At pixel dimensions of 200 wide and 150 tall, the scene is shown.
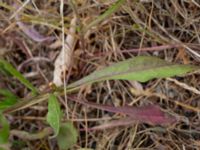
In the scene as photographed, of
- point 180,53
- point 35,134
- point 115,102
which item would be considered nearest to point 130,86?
point 115,102

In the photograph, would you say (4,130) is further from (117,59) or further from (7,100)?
(117,59)

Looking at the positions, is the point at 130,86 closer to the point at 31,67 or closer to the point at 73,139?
the point at 73,139

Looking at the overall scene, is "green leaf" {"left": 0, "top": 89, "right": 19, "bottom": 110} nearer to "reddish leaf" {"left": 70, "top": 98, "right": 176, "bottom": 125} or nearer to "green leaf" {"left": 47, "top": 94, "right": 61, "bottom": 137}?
"green leaf" {"left": 47, "top": 94, "right": 61, "bottom": 137}

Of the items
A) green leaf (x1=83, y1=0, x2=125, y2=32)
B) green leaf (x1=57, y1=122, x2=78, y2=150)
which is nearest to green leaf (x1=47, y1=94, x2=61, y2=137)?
green leaf (x1=57, y1=122, x2=78, y2=150)

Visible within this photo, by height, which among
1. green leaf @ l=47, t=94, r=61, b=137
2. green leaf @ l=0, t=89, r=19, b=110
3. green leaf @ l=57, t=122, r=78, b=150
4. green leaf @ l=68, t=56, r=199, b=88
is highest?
green leaf @ l=68, t=56, r=199, b=88

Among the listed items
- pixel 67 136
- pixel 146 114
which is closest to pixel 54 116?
pixel 67 136

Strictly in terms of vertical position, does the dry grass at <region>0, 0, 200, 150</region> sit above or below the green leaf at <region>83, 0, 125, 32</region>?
below

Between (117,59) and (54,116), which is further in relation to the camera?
(117,59)

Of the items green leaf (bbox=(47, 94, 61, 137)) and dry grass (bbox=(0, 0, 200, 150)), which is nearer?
green leaf (bbox=(47, 94, 61, 137))
